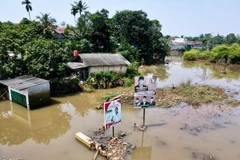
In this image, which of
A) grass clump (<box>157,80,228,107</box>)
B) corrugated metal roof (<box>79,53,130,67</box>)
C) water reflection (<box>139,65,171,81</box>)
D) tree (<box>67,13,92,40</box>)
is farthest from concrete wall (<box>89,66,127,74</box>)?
tree (<box>67,13,92,40</box>)

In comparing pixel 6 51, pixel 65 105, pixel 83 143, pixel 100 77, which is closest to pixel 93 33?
pixel 100 77

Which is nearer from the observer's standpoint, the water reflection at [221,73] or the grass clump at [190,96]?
the grass clump at [190,96]

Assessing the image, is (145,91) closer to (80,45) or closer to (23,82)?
(23,82)

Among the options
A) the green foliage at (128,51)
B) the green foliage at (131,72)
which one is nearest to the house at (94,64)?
the green foliage at (131,72)

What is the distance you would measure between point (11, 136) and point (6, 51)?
8.83 m

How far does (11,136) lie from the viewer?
11.2m

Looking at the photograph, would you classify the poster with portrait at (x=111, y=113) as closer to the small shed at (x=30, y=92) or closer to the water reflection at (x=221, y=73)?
the small shed at (x=30, y=92)

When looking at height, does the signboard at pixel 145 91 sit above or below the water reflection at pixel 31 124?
above

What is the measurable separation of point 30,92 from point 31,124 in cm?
250

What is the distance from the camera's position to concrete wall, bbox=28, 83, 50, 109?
14305 mm

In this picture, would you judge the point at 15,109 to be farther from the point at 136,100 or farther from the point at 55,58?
the point at 136,100

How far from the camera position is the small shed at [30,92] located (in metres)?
14.2

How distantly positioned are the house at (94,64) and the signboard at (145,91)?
10246 millimetres

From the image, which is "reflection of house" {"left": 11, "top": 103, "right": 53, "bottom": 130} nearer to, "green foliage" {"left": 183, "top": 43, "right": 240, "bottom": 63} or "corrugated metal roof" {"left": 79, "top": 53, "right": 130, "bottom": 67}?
"corrugated metal roof" {"left": 79, "top": 53, "right": 130, "bottom": 67}
